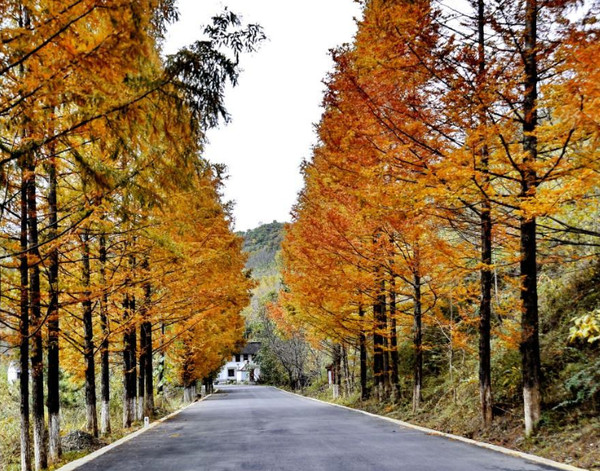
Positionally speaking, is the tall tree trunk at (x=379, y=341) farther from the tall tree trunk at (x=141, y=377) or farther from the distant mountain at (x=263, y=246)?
the distant mountain at (x=263, y=246)

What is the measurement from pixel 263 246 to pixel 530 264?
515 feet

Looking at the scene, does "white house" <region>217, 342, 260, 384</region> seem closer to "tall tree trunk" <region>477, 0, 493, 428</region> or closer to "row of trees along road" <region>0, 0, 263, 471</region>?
"row of trees along road" <region>0, 0, 263, 471</region>

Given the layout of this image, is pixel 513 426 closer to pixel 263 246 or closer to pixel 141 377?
pixel 141 377

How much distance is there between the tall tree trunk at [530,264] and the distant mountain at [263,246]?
414 feet

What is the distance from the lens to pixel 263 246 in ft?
544

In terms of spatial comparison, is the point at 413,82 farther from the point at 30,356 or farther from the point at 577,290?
the point at 30,356

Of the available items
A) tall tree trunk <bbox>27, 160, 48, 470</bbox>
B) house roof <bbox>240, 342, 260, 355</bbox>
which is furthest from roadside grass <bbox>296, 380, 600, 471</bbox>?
house roof <bbox>240, 342, 260, 355</bbox>

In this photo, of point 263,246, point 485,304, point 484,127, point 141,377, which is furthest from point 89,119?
point 263,246

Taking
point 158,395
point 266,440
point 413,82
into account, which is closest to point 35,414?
point 266,440

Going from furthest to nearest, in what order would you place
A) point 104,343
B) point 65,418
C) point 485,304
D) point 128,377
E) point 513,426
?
point 65,418 < point 128,377 < point 104,343 < point 485,304 < point 513,426

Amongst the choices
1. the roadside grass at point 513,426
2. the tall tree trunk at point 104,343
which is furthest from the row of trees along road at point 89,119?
the roadside grass at point 513,426

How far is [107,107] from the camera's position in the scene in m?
A: 5.91

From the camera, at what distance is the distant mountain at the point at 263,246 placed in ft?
482

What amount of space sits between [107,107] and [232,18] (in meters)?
2.25
